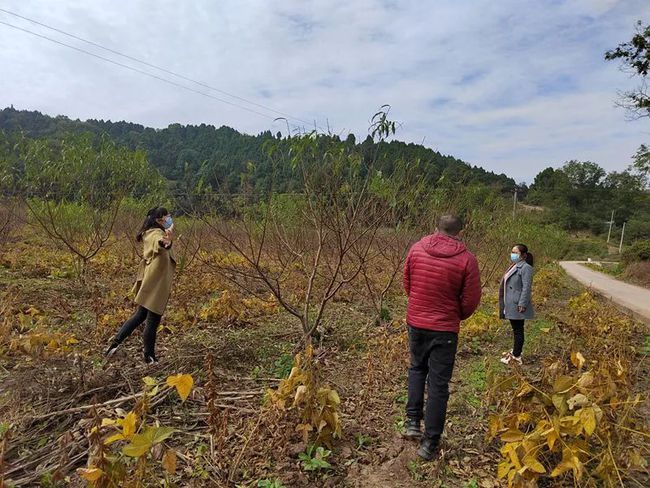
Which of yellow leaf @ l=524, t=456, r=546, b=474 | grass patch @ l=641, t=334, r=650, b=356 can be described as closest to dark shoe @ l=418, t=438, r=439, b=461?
yellow leaf @ l=524, t=456, r=546, b=474

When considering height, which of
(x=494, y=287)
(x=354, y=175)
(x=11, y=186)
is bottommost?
(x=494, y=287)

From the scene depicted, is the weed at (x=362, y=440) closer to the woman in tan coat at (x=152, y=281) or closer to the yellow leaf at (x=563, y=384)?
the yellow leaf at (x=563, y=384)

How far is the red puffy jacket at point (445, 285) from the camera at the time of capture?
110 inches

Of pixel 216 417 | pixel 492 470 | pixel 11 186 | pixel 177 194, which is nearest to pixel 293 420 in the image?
pixel 216 417

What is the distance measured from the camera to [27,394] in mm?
3131

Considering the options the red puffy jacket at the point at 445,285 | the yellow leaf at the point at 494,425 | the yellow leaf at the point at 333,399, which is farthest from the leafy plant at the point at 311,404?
the yellow leaf at the point at 494,425

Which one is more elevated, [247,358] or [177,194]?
[177,194]

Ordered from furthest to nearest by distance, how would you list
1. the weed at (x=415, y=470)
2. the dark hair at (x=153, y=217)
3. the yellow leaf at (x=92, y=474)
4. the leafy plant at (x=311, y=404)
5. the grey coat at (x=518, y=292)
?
the grey coat at (x=518, y=292) → the dark hair at (x=153, y=217) → the leafy plant at (x=311, y=404) → the weed at (x=415, y=470) → the yellow leaf at (x=92, y=474)

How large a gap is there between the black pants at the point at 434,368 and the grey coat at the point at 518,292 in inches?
96.8

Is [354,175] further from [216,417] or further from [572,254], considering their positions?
[572,254]

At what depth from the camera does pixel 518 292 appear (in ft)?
16.5

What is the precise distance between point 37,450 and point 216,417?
106 cm

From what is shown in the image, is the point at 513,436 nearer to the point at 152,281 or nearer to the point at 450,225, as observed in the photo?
the point at 450,225

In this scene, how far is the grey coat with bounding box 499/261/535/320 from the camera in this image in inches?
194
